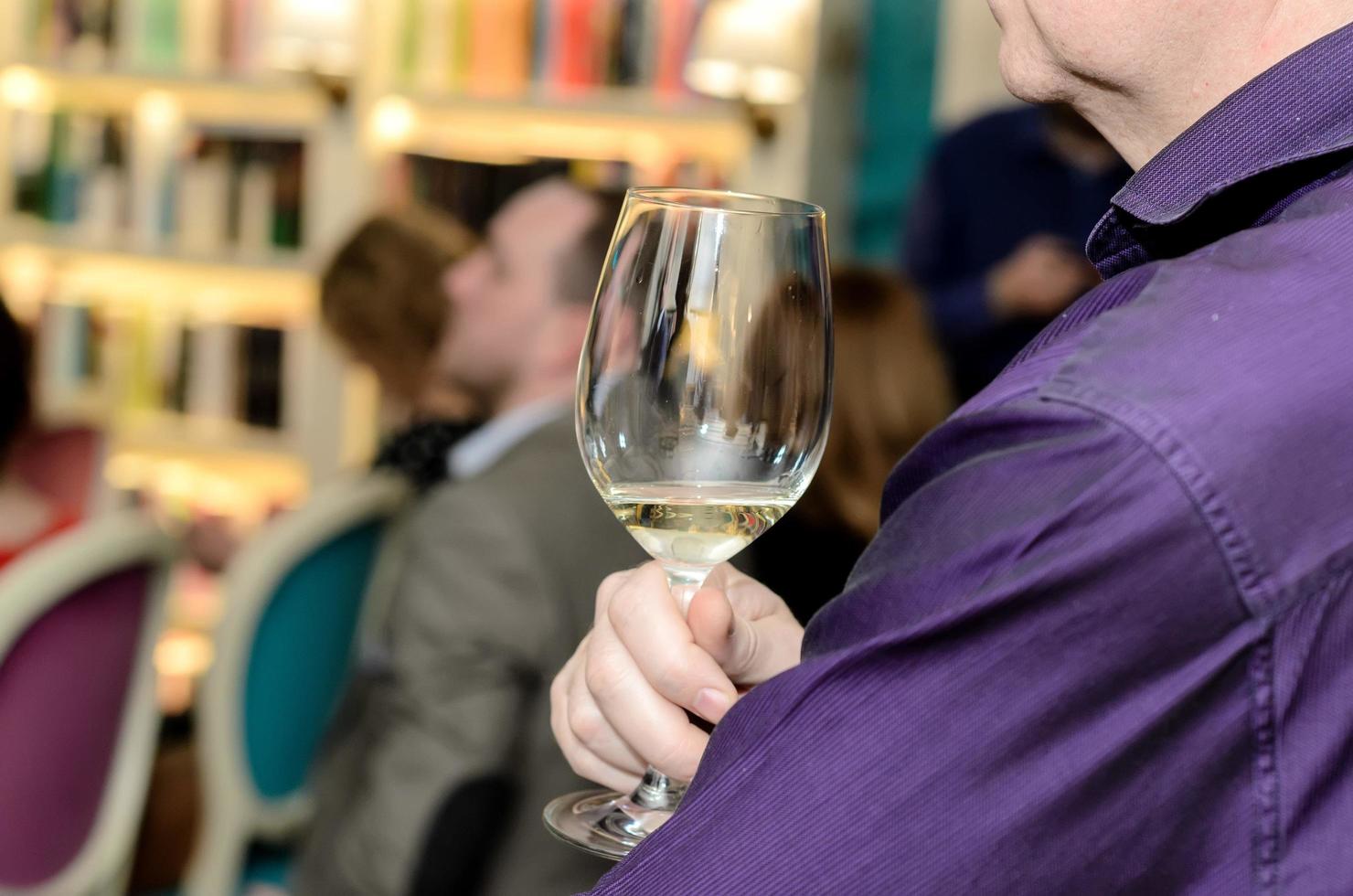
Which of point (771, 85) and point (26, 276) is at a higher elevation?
point (771, 85)

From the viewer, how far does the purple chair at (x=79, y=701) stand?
5.24ft

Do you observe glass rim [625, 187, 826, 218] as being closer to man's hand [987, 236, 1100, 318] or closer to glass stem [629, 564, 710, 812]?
A: glass stem [629, 564, 710, 812]

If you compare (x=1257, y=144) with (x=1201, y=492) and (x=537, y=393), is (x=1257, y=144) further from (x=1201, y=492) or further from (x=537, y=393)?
(x=537, y=393)

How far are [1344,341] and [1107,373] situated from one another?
76 mm

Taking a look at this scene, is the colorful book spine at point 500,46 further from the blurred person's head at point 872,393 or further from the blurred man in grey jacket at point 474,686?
the blurred man in grey jacket at point 474,686

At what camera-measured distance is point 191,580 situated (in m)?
3.84

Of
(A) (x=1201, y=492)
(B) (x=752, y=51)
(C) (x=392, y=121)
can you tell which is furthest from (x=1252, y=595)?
(C) (x=392, y=121)

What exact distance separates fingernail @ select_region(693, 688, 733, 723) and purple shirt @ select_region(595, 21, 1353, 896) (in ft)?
0.48

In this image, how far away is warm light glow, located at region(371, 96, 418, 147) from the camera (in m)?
3.63

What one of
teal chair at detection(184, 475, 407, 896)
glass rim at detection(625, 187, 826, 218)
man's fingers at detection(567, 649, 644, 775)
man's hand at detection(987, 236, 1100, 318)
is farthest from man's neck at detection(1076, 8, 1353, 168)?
man's hand at detection(987, 236, 1100, 318)

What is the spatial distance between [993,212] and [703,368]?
2251mm

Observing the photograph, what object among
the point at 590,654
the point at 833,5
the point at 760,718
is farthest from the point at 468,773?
the point at 833,5

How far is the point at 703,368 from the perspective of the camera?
65cm

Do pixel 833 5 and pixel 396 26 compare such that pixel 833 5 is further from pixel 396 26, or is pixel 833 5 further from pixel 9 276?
pixel 9 276
